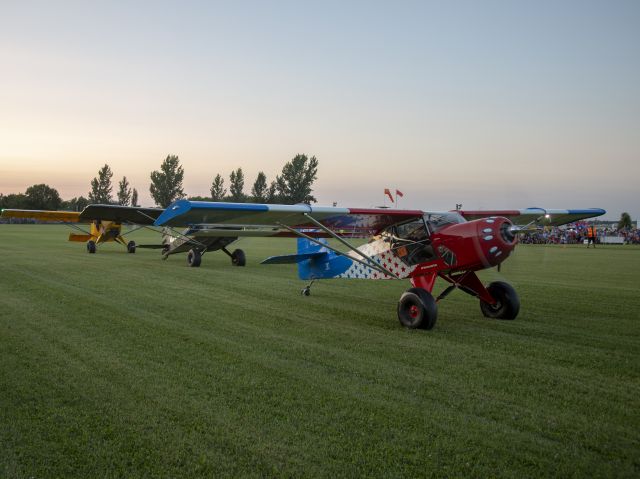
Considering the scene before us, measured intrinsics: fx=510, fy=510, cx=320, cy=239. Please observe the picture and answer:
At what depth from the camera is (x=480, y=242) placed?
7.85m

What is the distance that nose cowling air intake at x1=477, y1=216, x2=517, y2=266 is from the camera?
306 inches

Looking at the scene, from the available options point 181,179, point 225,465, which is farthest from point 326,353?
point 181,179

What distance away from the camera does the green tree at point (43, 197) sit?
125375mm

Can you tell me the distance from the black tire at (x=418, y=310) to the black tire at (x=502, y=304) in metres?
1.68

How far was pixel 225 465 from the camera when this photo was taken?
348cm

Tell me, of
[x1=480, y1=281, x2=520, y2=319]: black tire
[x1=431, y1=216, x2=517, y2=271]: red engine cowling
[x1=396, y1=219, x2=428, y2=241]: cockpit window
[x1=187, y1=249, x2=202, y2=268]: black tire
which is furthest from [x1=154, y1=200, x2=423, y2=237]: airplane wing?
[x1=187, y1=249, x2=202, y2=268]: black tire

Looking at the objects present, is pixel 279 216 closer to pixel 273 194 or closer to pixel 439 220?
pixel 439 220

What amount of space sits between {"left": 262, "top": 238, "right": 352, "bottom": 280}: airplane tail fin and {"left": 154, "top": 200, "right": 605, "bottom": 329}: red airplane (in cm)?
39

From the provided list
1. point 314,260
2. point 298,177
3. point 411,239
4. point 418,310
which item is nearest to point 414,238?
point 411,239

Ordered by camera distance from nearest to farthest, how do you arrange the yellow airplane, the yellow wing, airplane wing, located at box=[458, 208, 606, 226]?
airplane wing, located at box=[458, 208, 606, 226] < the yellow airplane < the yellow wing

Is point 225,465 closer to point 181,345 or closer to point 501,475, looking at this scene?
point 501,475

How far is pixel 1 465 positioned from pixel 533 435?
12.8 ft

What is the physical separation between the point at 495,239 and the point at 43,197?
140571 mm

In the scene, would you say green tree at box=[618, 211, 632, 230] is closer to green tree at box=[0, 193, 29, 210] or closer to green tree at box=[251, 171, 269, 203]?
green tree at box=[251, 171, 269, 203]
